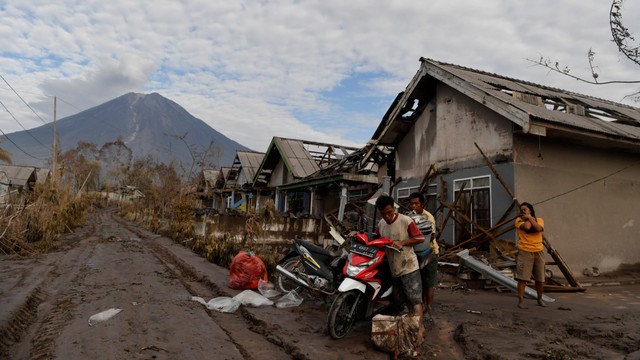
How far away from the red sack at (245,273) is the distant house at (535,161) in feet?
16.8

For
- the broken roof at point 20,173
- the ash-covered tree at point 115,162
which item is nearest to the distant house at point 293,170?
the broken roof at point 20,173

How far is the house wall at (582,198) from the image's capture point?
8641 mm

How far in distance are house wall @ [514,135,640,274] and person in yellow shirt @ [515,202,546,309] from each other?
95.0 inches

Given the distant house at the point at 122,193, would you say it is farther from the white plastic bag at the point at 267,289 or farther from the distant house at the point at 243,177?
the white plastic bag at the point at 267,289

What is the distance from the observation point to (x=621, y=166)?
33.0 feet

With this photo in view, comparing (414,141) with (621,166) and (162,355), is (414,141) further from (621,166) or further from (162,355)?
(162,355)

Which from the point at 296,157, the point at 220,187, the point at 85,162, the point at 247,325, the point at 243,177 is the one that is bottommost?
the point at 247,325

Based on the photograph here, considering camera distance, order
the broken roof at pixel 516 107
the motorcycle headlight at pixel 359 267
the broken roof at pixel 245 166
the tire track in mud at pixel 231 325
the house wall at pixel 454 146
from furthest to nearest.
→ the broken roof at pixel 245 166 → the house wall at pixel 454 146 → the broken roof at pixel 516 107 → the motorcycle headlight at pixel 359 267 → the tire track in mud at pixel 231 325

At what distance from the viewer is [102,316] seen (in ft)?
16.6

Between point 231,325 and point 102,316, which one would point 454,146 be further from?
point 102,316

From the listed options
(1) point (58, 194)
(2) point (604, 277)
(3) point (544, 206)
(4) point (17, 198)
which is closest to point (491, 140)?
(3) point (544, 206)

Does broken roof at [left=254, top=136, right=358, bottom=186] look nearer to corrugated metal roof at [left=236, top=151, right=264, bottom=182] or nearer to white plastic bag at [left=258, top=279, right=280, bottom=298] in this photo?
corrugated metal roof at [left=236, top=151, right=264, bottom=182]

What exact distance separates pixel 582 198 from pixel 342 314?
7511 mm

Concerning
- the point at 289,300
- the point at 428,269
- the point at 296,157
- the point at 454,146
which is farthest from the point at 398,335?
the point at 296,157
